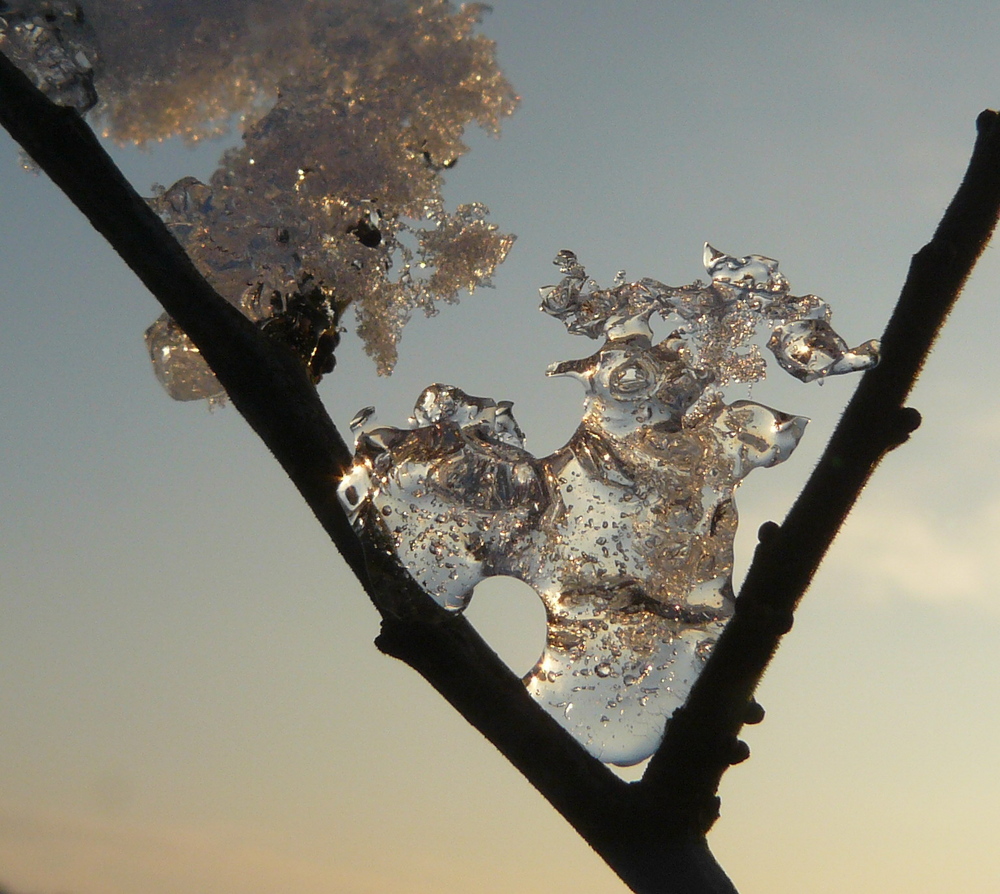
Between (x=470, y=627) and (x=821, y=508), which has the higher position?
(x=821, y=508)

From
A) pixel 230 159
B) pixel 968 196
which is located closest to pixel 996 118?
pixel 968 196

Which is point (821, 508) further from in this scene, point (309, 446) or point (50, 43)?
point (50, 43)

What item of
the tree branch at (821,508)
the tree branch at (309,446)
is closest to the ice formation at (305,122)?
the tree branch at (309,446)

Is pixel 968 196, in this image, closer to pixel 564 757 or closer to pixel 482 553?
pixel 482 553

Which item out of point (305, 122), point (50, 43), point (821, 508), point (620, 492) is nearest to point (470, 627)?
point (620, 492)

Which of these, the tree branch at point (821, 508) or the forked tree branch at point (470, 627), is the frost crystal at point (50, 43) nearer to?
the forked tree branch at point (470, 627)

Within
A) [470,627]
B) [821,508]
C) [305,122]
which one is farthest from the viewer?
[305,122]
